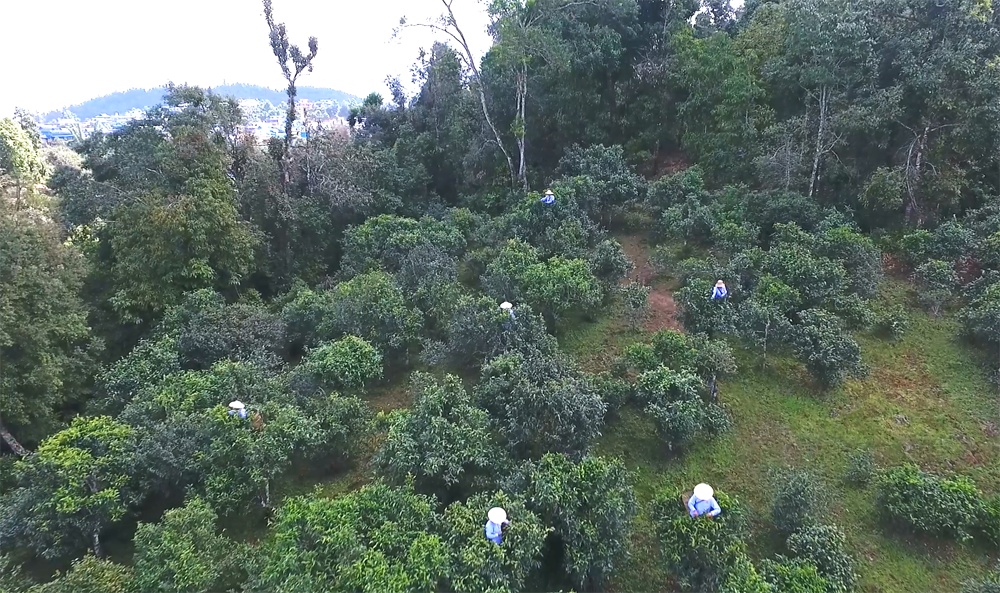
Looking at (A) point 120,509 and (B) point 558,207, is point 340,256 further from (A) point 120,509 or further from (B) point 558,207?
(A) point 120,509

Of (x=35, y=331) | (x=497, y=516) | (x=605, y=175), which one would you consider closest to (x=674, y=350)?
(x=497, y=516)

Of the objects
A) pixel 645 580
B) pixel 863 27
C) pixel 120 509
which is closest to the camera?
pixel 645 580

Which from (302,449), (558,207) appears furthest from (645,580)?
(558,207)

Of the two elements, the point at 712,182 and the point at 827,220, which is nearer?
the point at 827,220

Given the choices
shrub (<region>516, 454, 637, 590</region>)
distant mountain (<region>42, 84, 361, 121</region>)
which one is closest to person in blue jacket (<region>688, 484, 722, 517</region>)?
shrub (<region>516, 454, 637, 590</region>)

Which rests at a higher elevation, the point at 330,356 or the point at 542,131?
the point at 542,131

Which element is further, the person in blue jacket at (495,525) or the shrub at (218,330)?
the shrub at (218,330)

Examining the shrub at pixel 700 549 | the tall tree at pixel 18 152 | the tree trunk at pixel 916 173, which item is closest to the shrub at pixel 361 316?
the shrub at pixel 700 549

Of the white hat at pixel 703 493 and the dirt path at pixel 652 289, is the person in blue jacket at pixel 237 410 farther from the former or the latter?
the dirt path at pixel 652 289
